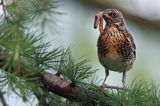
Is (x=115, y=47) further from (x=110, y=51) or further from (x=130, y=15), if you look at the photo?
(x=130, y=15)

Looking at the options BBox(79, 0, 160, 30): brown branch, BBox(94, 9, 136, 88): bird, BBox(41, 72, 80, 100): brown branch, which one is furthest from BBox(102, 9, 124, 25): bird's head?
BBox(41, 72, 80, 100): brown branch

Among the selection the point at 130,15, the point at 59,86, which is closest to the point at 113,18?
the point at 130,15

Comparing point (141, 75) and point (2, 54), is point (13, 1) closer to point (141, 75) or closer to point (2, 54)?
point (2, 54)

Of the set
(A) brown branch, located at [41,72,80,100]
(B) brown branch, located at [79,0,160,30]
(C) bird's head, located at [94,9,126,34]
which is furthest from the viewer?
(B) brown branch, located at [79,0,160,30]

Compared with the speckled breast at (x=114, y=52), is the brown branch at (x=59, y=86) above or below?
above

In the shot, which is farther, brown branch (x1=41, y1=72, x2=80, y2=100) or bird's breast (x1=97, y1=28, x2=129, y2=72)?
bird's breast (x1=97, y1=28, x2=129, y2=72)

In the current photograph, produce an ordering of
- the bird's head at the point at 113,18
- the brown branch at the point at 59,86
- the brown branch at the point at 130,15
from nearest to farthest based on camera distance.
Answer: the brown branch at the point at 59,86 < the bird's head at the point at 113,18 < the brown branch at the point at 130,15

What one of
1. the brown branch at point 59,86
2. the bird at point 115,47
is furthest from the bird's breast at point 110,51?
the brown branch at point 59,86

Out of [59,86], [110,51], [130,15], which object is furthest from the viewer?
[130,15]

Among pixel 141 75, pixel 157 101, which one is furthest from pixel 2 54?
pixel 141 75

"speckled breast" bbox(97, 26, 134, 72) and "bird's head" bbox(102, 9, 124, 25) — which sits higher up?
"bird's head" bbox(102, 9, 124, 25)

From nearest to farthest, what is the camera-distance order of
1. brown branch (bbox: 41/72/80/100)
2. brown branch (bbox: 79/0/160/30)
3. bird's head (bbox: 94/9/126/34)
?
brown branch (bbox: 41/72/80/100)
bird's head (bbox: 94/9/126/34)
brown branch (bbox: 79/0/160/30)

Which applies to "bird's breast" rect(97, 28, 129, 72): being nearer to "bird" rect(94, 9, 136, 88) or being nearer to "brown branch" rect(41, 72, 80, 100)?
"bird" rect(94, 9, 136, 88)

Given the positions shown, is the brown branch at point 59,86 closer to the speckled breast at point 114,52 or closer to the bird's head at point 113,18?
the bird's head at point 113,18
